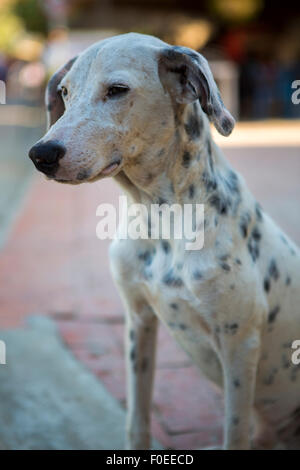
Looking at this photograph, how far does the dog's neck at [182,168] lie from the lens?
2211mm

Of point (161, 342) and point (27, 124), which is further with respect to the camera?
point (27, 124)

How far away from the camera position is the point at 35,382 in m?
3.40

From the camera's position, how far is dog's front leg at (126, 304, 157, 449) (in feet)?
8.68

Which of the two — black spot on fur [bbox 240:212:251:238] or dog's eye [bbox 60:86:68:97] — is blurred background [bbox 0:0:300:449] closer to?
black spot on fur [bbox 240:212:251:238]

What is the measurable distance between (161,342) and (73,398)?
0.90 m

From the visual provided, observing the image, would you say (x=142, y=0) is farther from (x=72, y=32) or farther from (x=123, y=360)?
(x=123, y=360)

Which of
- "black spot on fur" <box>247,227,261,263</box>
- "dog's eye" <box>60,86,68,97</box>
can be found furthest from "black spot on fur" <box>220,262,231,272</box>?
"dog's eye" <box>60,86,68,97</box>

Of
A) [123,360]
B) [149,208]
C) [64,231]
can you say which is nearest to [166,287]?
[149,208]

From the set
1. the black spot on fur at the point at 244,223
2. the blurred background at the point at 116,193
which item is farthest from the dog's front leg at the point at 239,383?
the blurred background at the point at 116,193

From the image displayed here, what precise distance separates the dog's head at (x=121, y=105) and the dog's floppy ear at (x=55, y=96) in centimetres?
21

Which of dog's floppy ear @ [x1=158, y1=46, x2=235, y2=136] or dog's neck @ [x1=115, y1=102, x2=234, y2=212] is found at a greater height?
dog's floppy ear @ [x1=158, y1=46, x2=235, y2=136]

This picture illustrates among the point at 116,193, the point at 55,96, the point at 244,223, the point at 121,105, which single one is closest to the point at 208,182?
the point at 244,223

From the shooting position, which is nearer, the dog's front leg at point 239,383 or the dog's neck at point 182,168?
the dog's neck at point 182,168

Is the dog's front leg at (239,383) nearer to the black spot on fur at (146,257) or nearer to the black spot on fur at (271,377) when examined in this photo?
the black spot on fur at (271,377)
